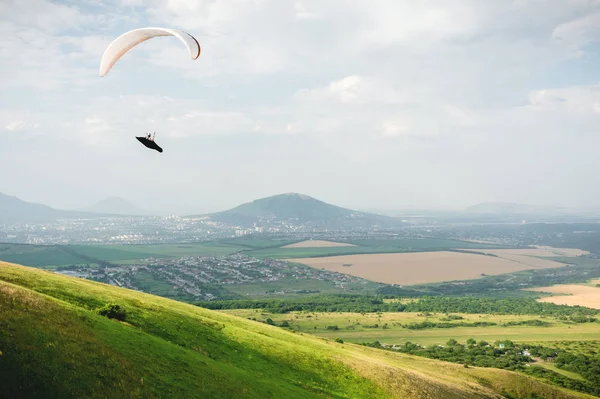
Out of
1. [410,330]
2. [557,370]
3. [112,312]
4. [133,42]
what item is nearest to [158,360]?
[112,312]

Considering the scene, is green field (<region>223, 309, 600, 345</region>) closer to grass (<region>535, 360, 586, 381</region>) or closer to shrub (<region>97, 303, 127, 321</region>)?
grass (<region>535, 360, 586, 381</region>)

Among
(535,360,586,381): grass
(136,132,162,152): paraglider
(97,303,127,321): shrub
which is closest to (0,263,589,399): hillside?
(97,303,127,321): shrub

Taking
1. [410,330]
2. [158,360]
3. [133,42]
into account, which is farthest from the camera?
[410,330]

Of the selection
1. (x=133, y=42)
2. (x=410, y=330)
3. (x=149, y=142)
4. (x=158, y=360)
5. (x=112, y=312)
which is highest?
(x=133, y=42)

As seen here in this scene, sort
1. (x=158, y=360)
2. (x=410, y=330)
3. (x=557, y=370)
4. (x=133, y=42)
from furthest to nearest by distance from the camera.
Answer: (x=410, y=330)
(x=557, y=370)
(x=133, y=42)
(x=158, y=360)

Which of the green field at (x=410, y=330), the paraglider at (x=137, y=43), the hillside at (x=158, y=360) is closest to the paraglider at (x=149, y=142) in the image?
the paraglider at (x=137, y=43)

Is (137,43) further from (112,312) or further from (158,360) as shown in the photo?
(158,360)

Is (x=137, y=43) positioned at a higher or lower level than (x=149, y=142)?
higher

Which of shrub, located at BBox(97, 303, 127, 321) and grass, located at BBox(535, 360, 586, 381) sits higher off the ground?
shrub, located at BBox(97, 303, 127, 321)
